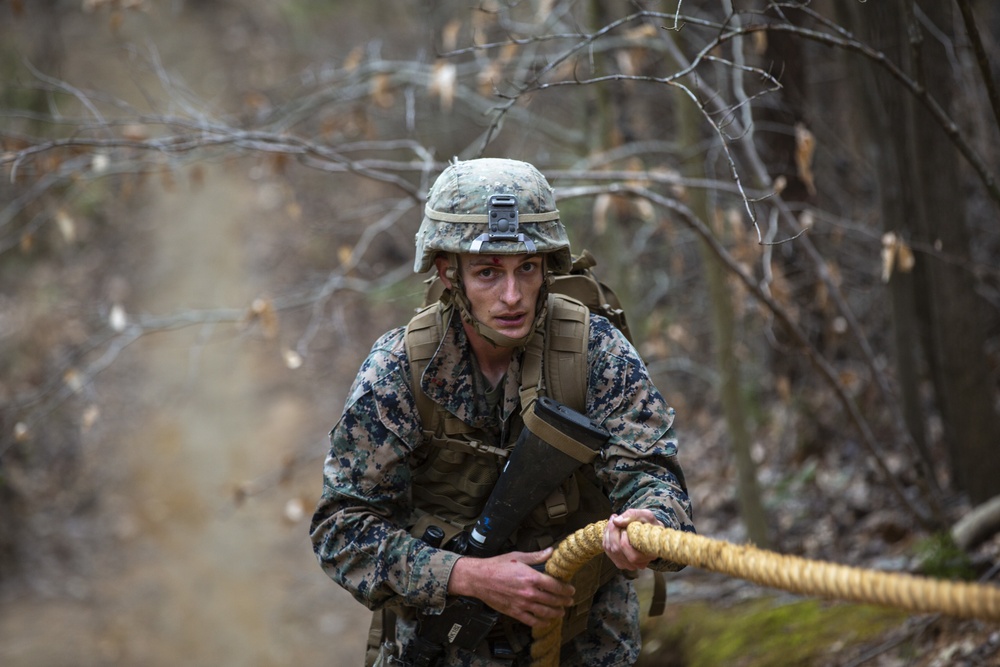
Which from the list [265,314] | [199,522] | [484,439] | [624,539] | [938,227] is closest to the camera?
[624,539]

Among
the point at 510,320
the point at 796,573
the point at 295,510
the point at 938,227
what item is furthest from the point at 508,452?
the point at 295,510

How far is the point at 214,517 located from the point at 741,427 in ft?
24.6

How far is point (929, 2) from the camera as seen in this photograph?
436cm

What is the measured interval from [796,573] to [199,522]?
10.4m

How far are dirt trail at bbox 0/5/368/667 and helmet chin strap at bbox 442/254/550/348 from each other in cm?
291

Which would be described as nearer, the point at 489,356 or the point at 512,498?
the point at 512,498

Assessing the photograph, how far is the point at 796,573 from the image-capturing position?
1874mm

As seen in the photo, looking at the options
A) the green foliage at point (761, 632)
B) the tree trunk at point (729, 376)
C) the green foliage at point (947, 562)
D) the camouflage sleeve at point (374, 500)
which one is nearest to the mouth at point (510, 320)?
the camouflage sleeve at point (374, 500)

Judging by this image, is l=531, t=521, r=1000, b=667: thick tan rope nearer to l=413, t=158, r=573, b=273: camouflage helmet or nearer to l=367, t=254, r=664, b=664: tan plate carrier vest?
l=367, t=254, r=664, b=664: tan plate carrier vest

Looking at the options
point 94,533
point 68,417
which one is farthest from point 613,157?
point 68,417

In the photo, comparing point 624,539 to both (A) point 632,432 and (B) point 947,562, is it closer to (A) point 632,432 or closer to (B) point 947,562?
(A) point 632,432

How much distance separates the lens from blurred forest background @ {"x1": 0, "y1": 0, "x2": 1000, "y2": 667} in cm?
441

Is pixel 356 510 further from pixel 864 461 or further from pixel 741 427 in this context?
pixel 864 461

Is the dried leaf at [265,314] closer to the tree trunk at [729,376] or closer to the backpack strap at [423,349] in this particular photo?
the backpack strap at [423,349]
